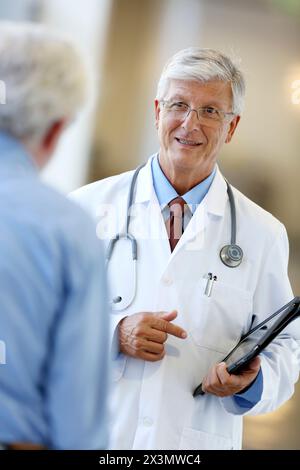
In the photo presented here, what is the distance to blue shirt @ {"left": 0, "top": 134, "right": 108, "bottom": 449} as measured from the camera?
72cm

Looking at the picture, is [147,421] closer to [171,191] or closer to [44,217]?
[171,191]

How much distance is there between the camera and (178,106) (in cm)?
122

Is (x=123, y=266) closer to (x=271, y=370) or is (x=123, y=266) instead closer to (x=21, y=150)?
(x=271, y=370)

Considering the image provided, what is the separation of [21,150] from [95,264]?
0.15 metres

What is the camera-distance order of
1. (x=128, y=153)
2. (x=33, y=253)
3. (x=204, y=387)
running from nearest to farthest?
1. (x=33, y=253)
2. (x=204, y=387)
3. (x=128, y=153)

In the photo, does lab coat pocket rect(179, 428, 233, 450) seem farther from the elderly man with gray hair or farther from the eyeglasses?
the eyeglasses

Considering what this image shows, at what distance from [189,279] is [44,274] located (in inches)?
20.1

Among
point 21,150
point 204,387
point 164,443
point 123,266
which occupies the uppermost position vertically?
point 21,150

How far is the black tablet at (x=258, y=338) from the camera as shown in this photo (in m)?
1.05

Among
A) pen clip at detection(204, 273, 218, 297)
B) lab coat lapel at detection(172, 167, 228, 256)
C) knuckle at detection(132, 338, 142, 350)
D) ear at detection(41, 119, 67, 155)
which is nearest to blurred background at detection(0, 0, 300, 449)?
lab coat lapel at detection(172, 167, 228, 256)

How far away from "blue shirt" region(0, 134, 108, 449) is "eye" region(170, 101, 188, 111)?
1.67 feet

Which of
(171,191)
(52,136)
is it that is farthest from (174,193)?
(52,136)

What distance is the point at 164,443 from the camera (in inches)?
46.2

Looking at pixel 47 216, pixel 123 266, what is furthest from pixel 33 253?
pixel 123 266
